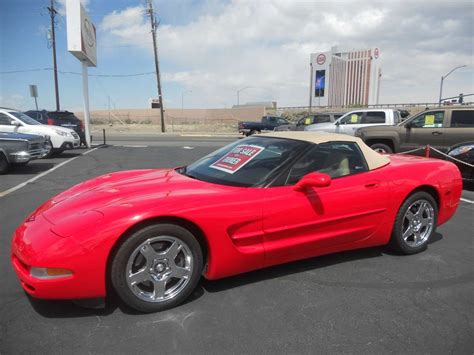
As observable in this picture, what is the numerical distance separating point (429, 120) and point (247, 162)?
9.24 meters

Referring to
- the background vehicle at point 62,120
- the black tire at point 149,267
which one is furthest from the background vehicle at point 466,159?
the background vehicle at point 62,120

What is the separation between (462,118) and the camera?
35.2 feet

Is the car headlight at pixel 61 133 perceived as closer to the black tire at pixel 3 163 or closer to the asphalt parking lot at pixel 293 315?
the black tire at pixel 3 163

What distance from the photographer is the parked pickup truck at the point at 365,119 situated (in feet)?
49.2

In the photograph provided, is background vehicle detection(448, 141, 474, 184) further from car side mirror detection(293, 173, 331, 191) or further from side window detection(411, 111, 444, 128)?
car side mirror detection(293, 173, 331, 191)

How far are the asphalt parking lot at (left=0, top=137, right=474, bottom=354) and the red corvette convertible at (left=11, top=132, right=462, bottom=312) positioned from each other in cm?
22

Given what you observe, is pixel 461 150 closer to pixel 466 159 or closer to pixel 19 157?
pixel 466 159

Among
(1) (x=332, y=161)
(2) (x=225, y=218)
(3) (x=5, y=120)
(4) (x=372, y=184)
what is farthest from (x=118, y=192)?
(3) (x=5, y=120)

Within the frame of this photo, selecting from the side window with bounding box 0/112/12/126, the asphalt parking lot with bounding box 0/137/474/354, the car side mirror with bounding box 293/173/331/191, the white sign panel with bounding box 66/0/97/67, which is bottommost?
the asphalt parking lot with bounding box 0/137/474/354

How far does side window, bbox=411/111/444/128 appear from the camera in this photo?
1098cm

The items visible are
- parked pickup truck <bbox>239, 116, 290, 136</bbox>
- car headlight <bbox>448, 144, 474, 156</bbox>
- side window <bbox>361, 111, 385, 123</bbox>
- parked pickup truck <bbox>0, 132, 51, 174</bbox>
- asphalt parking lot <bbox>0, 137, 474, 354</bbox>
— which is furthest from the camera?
parked pickup truck <bbox>239, 116, 290, 136</bbox>

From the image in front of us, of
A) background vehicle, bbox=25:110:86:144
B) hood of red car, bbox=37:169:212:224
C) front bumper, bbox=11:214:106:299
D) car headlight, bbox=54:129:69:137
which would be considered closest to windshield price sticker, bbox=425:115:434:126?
hood of red car, bbox=37:169:212:224

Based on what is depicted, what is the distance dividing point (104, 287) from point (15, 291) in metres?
1.07

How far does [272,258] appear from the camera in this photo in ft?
11.1
